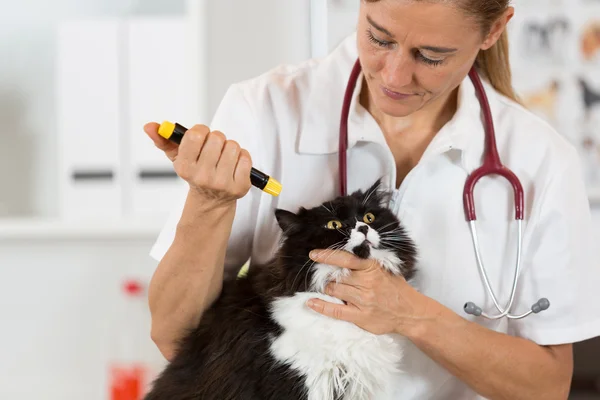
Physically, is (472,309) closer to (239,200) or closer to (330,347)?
(330,347)

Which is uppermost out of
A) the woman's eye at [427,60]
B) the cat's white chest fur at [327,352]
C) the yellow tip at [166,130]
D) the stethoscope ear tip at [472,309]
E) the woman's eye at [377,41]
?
the woman's eye at [377,41]

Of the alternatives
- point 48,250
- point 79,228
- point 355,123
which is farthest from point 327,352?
point 48,250

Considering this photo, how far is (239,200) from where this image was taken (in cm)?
119

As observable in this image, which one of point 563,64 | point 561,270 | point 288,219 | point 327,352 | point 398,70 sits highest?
point 563,64

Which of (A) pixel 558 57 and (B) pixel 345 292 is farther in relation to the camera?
(A) pixel 558 57

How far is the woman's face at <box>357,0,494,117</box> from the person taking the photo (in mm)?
1003

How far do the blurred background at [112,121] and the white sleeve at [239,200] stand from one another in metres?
0.94

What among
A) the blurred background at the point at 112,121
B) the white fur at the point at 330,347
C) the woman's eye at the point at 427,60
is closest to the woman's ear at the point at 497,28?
the woman's eye at the point at 427,60

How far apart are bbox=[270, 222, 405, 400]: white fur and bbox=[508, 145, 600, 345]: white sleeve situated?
→ 32 centimetres

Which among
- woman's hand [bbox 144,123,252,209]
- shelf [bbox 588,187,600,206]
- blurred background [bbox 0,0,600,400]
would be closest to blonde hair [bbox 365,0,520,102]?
woman's hand [bbox 144,123,252,209]

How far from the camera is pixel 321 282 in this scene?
1.06m

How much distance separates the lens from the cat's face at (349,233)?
1.05m

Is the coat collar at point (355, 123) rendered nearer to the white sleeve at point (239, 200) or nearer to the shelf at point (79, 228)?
the white sleeve at point (239, 200)

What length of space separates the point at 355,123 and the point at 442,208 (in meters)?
0.22
